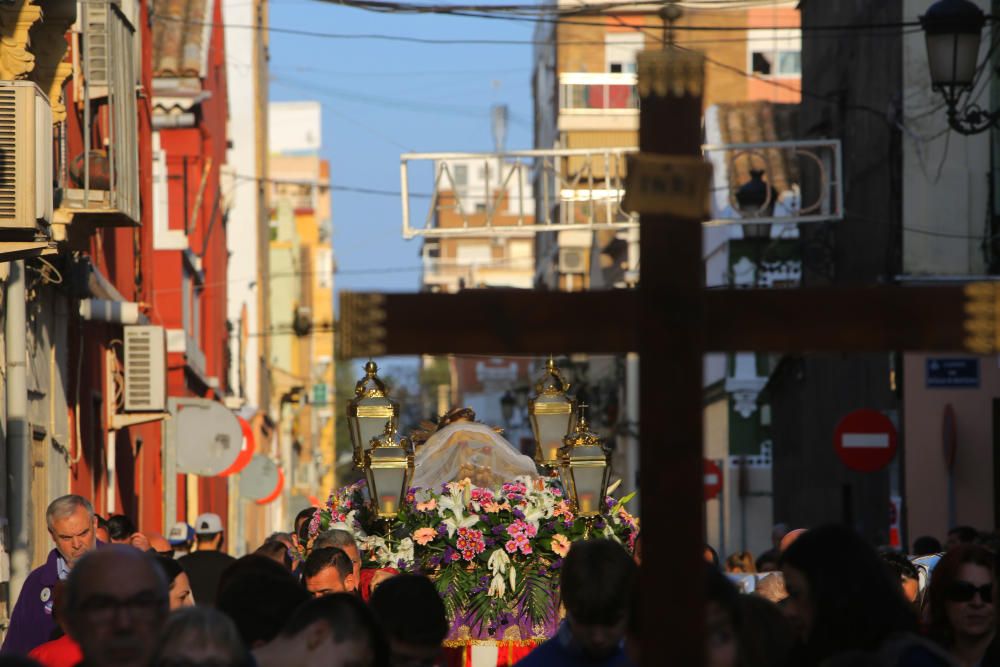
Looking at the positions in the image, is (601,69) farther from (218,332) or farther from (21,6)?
(21,6)

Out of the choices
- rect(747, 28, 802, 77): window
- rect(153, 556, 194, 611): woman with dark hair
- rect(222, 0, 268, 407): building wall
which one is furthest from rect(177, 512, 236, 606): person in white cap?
rect(747, 28, 802, 77): window

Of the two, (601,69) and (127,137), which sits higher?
(601,69)

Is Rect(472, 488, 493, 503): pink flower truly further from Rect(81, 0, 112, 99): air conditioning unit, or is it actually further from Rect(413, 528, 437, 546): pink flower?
Rect(81, 0, 112, 99): air conditioning unit

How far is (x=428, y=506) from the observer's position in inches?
446

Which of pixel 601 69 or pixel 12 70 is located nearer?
pixel 12 70

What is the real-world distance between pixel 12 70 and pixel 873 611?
9978mm

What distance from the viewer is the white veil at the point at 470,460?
478 inches

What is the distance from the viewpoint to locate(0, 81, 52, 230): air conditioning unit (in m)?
13.0

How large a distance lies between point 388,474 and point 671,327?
6446mm

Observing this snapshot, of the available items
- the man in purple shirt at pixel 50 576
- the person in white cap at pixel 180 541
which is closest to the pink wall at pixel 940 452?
the person in white cap at pixel 180 541

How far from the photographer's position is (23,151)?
13219 mm

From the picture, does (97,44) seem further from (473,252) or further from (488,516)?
(473,252)

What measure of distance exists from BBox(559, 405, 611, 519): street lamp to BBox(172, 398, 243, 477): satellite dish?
12608 millimetres

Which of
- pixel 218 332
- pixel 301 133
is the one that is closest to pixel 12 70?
pixel 218 332
